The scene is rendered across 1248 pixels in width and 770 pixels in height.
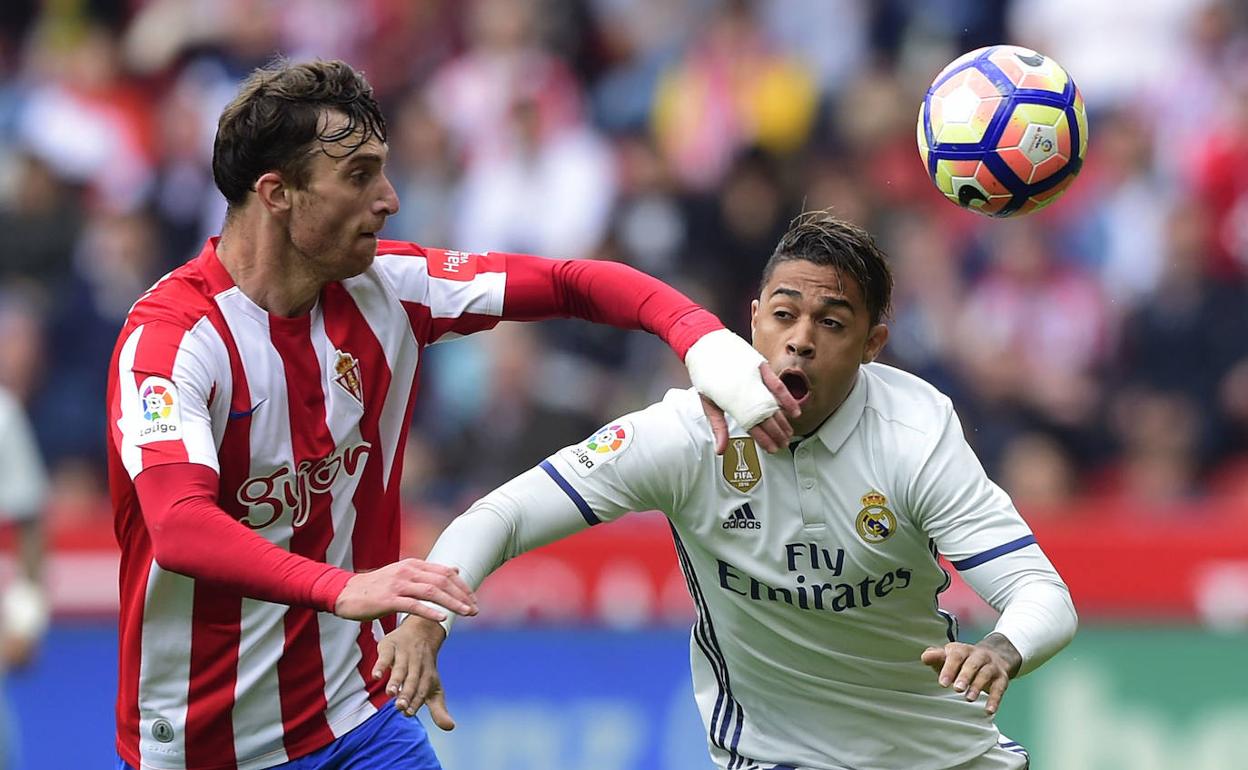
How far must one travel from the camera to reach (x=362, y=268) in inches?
194

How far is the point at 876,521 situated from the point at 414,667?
128 centimetres

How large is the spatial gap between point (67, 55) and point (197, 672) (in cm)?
879

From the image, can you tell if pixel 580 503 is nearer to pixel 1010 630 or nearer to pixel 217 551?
pixel 217 551

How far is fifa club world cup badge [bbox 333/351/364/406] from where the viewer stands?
5.02 m

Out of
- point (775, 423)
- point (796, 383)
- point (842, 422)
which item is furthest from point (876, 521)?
point (775, 423)

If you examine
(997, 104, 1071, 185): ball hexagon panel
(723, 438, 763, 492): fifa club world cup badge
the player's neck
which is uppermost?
(997, 104, 1071, 185): ball hexagon panel

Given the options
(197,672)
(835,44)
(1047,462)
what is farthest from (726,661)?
(835,44)

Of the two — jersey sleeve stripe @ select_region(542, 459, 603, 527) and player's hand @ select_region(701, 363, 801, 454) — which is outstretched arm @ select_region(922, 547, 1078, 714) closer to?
player's hand @ select_region(701, 363, 801, 454)

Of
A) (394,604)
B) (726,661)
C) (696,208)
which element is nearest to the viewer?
(394,604)

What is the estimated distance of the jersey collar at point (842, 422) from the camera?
5.07 m

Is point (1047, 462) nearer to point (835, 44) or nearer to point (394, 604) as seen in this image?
point (835, 44)

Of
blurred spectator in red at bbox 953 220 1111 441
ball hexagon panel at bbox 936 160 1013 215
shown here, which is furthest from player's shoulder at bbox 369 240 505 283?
blurred spectator in red at bbox 953 220 1111 441

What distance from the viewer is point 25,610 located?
7.85 metres

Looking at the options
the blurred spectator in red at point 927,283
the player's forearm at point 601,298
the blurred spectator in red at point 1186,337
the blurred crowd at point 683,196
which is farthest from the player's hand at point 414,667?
the blurred spectator in red at point 1186,337
